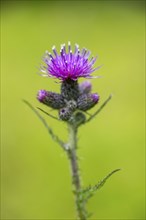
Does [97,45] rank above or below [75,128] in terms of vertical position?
above

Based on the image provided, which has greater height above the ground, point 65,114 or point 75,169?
point 65,114

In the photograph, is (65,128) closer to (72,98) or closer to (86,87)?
(72,98)

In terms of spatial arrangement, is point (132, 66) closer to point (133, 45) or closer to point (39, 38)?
point (133, 45)

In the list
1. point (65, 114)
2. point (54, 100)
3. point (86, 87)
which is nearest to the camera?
point (65, 114)

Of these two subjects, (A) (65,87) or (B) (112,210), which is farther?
(B) (112,210)

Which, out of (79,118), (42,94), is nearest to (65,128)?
(79,118)

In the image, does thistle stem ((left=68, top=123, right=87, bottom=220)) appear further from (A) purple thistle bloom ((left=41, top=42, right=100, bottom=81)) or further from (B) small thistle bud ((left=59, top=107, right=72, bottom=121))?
(A) purple thistle bloom ((left=41, top=42, right=100, bottom=81))

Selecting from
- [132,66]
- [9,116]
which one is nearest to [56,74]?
[9,116]

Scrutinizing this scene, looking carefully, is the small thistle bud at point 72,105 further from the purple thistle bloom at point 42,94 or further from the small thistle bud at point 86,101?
the purple thistle bloom at point 42,94
